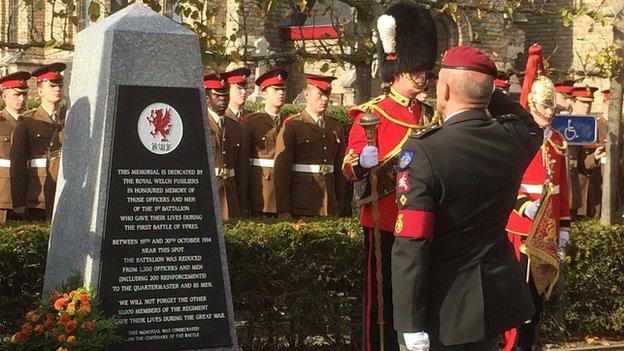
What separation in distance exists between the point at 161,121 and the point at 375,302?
1662mm

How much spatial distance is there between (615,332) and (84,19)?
55.8 ft

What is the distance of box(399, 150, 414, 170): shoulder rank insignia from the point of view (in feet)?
16.8

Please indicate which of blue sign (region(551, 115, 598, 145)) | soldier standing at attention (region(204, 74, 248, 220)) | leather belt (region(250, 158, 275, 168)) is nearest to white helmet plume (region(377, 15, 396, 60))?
blue sign (region(551, 115, 598, 145))

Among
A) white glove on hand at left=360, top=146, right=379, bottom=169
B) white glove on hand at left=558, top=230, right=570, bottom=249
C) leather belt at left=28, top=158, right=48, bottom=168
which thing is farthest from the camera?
leather belt at left=28, top=158, right=48, bottom=168

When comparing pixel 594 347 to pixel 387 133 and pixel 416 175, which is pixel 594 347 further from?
pixel 416 175

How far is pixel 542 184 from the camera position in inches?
339

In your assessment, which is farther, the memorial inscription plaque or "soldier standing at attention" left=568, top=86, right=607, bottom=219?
"soldier standing at attention" left=568, top=86, right=607, bottom=219

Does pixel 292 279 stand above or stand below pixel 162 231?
below

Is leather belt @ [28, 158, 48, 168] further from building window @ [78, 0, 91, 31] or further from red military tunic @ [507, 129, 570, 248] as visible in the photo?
red military tunic @ [507, 129, 570, 248]

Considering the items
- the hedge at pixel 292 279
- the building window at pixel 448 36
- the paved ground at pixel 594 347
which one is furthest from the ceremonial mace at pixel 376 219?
the building window at pixel 448 36

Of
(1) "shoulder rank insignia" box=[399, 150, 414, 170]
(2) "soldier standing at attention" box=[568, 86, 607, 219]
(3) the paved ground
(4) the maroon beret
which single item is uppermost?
(4) the maroon beret

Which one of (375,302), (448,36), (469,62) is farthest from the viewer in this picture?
(448,36)

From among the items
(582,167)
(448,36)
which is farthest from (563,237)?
(448,36)

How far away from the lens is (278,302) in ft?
26.0
